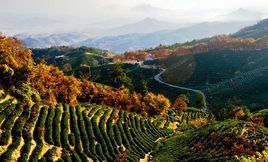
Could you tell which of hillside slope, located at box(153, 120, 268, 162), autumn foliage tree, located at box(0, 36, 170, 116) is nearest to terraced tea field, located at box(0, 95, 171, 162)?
hillside slope, located at box(153, 120, 268, 162)

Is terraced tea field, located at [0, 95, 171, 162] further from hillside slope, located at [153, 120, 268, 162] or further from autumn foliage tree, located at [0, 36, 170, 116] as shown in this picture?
autumn foliage tree, located at [0, 36, 170, 116]

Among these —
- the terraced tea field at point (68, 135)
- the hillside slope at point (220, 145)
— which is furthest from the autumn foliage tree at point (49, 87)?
the hillside slope at point (220, 145)

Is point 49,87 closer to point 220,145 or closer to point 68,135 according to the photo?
point 68,135

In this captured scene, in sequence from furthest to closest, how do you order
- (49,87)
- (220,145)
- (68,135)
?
(49,87) < (220,145) < (68,135)

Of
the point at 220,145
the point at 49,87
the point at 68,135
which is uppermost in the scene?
the point at 49,87

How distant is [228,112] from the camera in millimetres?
117438

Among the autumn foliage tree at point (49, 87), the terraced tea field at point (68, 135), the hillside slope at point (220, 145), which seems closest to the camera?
the terraced tea field at point (68, 135)

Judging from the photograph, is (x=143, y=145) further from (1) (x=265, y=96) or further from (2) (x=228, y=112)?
(1) (x=265, y=96)

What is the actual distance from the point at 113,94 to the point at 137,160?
39768 millimetres

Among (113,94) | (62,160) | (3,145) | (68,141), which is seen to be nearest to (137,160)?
(68,141)

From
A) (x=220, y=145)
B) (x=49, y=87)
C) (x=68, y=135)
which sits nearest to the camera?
(x=68, y=135)

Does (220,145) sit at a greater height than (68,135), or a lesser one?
lesser

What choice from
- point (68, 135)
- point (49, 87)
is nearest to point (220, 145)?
point (68, 135)

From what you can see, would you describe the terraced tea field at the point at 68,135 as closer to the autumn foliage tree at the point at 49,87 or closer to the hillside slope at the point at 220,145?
the hillside slope at the point at 220,145
